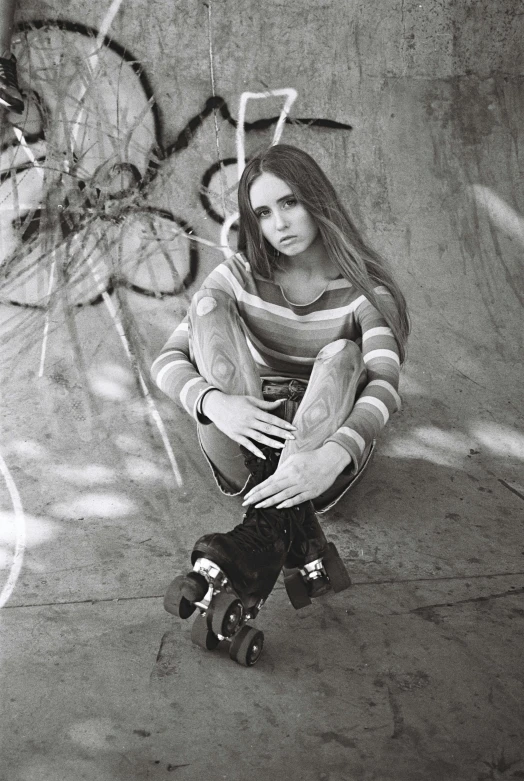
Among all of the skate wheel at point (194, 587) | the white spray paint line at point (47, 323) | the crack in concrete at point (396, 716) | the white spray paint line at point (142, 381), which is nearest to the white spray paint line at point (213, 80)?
the white spray paint line at point (142, 381)

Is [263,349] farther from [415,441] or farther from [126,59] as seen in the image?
[126,59]

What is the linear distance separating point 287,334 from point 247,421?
2.08ft

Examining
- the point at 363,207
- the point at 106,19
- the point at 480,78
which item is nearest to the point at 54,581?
the point at 363,207

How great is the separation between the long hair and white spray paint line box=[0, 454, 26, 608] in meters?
1.31

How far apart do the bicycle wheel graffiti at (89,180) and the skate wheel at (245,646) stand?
252cm

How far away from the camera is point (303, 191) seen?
2.68 meters

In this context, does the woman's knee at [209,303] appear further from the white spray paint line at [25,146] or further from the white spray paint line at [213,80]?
the white spray paint line at [25,146]

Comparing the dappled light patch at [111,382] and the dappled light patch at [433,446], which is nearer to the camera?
the dappled light patch at [433,446]

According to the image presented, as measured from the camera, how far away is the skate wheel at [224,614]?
193 centimetres

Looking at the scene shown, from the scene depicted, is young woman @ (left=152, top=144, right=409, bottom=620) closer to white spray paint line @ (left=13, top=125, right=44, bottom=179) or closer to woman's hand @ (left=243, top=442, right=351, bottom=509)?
woman's hand @ (left=243, top=442, right=351, bottom=509)

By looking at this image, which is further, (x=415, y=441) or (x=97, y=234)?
(x=97, y=234)

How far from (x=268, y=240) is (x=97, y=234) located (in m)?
1.79

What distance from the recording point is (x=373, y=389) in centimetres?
245

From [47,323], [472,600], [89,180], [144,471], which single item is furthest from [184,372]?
[89,180]
